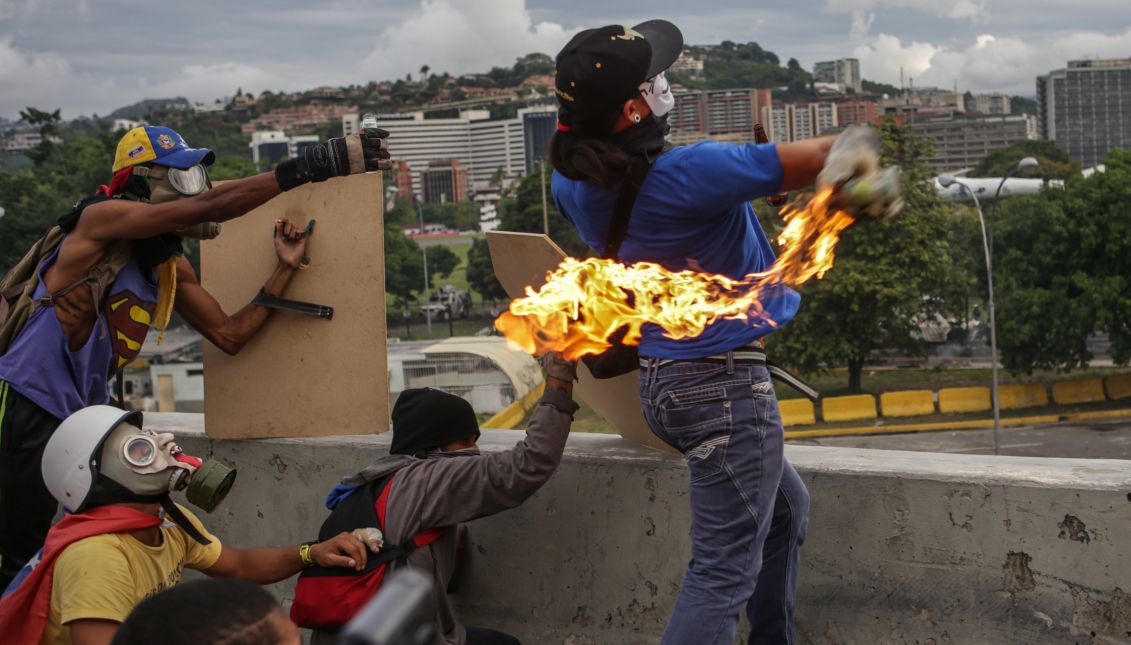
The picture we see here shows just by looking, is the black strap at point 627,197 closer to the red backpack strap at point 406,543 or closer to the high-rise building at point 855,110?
the red backpack strap at point 406,543

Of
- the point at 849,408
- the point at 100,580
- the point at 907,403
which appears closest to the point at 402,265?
the point at 849,408

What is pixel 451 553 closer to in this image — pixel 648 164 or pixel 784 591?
pixel 784 591

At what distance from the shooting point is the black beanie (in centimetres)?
388

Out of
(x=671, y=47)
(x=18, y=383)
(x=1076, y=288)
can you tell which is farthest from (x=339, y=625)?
(x=1076, y=288)

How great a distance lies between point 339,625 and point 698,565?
1165 millimetres

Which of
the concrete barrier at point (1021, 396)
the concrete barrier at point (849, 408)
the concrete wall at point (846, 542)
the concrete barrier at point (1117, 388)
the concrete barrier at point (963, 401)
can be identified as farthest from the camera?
the concrete barrier at point (1117, 388)

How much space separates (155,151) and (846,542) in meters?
2.63

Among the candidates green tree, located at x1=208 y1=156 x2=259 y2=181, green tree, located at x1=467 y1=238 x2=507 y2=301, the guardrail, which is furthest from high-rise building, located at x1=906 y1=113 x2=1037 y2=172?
the guardrail

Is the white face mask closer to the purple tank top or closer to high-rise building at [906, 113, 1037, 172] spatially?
the purple tank top

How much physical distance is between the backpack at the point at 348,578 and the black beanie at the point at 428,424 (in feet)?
0.52

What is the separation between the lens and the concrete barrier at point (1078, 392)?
44375mm

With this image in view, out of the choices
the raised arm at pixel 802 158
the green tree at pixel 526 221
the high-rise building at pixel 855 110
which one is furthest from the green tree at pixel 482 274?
the high-rise building at pixel 855 110

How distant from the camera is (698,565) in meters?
3.32

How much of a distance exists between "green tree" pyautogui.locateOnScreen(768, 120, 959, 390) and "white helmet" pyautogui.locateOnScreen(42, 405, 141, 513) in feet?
129
